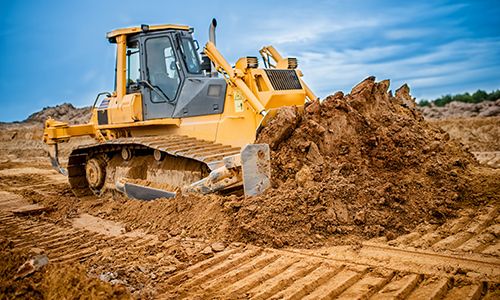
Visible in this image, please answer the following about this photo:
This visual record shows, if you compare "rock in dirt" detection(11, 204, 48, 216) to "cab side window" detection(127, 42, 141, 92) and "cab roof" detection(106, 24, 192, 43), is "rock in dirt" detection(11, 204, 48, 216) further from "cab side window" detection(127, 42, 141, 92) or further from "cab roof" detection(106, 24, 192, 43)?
"cab roof" detection(106, 24, 192, 43)

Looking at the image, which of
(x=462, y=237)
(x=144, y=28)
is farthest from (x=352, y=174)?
(x=144, y=28)

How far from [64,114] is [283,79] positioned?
2392cm

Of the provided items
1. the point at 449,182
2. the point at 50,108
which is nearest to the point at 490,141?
the point at 449,182

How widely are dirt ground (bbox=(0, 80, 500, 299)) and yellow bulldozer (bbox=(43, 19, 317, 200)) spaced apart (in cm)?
37

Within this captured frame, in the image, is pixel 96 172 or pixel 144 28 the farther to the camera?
pixel 96 172

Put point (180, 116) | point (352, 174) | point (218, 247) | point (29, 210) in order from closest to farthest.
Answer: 1. point (218, 247)
2. point (352, 174)
3. point (29, 210)
4. point (180, 116)

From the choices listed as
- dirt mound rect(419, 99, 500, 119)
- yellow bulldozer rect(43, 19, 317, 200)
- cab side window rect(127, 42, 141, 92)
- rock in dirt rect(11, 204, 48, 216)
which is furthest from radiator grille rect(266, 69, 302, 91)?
dirt mound rect(419, 99, 500, 119)

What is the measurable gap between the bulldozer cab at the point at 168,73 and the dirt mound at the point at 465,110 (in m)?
16.0

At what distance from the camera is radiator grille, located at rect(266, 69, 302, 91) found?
6.53 meters

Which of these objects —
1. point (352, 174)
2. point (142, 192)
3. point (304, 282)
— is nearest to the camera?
point (304, 282)

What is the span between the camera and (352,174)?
520 cm

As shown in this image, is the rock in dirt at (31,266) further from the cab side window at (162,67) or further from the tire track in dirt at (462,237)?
the cab side window at (162,67)

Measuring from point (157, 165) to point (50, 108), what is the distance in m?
25.4

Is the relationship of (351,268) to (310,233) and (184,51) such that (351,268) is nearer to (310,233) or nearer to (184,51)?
(310,233)
